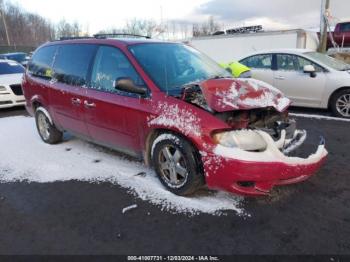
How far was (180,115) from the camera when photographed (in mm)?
3326

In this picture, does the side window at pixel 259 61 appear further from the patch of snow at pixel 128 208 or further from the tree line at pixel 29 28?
the tree line at pixel 29 28

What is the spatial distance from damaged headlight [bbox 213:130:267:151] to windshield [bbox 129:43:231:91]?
33.6 inches

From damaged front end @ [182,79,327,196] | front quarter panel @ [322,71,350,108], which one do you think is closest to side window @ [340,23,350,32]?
front quarter panel @ [322,71,350,108]

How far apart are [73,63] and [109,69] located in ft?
2.93

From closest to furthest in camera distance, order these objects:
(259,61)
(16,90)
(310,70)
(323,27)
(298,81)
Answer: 1. (310,70)
2. (298,81)
3. (259,61)
4. (16,90)
5. (323,27)

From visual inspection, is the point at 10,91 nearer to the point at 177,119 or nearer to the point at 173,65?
the point at 173,65

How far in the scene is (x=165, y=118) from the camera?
11.3 feet

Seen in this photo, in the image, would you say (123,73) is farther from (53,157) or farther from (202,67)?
(53,157)

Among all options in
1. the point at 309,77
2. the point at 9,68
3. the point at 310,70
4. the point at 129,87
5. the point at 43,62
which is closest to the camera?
the point at 129,87

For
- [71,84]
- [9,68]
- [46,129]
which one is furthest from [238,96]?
[9,68]

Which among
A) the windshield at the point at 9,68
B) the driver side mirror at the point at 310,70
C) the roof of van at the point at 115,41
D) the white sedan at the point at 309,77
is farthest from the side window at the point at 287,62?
the windshield at the point at 9,68

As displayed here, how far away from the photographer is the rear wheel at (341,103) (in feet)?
22.2

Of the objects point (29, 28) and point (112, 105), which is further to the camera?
point (29, 28)

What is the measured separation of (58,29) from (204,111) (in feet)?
272
